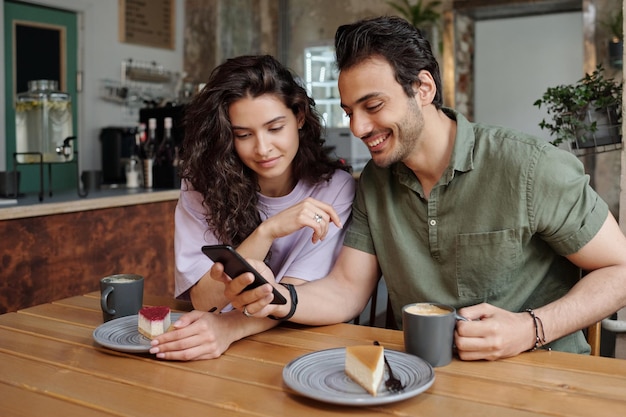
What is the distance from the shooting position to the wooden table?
40.1 inches

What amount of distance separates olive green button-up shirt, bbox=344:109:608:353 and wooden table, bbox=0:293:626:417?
247 millimetres

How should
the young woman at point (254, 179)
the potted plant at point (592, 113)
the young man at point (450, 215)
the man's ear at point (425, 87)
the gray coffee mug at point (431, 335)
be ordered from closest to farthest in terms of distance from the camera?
the gray coffee mug at point (431, 335) → the young man at point (450, 215) → the man's ear at point (425, 87) → the young woman at point (254, 179) → the potted plant at point (592, 113)

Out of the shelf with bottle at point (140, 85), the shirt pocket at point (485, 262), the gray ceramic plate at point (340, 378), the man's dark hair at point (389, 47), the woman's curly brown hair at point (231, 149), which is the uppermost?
the shelf with bottle at point (140, 85)

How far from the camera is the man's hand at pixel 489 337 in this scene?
121cm

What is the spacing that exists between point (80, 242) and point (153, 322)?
1.98 meters

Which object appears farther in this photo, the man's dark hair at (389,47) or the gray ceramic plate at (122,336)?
the man's dark hair at (389,47)

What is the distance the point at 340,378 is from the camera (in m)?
1.11

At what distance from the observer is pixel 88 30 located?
5344 millimetres

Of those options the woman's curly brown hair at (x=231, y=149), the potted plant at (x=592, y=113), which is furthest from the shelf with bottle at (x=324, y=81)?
the woman's curly brown hair at (x=231, y=149)

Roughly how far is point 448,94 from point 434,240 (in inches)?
204

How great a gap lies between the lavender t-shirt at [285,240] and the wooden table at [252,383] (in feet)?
0.97

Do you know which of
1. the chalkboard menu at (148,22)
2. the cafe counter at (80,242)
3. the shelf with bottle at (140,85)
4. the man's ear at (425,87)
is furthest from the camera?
the chalkboard menu at (148,22)

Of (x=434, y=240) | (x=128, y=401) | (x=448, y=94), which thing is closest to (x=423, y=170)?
(x=434, y=240)

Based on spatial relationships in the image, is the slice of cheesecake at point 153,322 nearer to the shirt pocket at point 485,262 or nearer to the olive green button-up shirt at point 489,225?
the olive green button-up shirt at point 489,225
